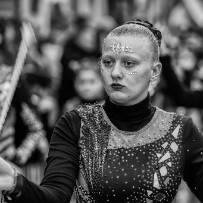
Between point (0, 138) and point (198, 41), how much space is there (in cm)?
411

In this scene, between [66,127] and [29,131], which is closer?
[66,127]

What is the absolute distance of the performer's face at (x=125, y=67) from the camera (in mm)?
3141

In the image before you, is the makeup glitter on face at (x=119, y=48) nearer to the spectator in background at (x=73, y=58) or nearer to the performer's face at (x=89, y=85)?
the performer's face at (x=89, y=85)

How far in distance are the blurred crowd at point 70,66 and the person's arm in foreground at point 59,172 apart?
4.51ft

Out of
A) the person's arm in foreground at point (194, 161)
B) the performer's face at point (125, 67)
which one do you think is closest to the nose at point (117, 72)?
the performer's face at point (125, 67)

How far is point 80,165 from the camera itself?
3.11 metres

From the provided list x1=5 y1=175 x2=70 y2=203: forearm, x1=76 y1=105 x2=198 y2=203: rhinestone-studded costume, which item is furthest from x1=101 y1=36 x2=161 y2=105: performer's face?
x1=5 y1=175 x2=70 y2=203: forearm

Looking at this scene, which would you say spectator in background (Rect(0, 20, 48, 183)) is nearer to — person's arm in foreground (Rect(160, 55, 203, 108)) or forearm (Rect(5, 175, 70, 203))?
person's arm in foreground (Rect(160, 55, 203, 108))

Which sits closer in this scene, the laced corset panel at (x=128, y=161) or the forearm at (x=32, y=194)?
the forearm at (x=32, y=194)

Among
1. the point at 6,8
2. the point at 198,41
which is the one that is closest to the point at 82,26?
the point at 198,41

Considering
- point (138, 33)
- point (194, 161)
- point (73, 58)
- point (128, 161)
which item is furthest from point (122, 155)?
point (73, 58)

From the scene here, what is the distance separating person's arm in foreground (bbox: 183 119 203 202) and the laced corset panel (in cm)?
4

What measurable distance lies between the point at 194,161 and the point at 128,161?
1.01 feet

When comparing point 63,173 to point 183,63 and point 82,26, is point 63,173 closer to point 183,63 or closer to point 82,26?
point 183,63
